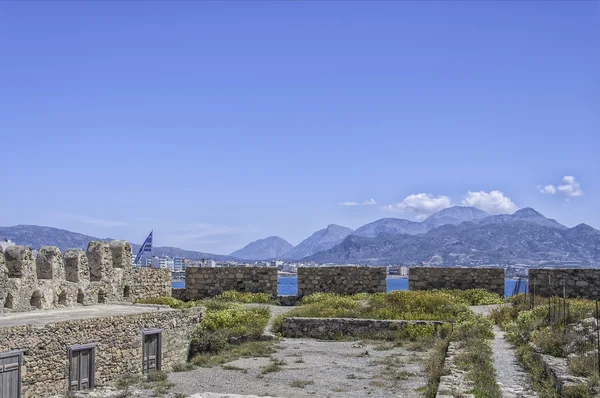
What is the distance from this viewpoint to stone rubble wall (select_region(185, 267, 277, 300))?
31.0 metres

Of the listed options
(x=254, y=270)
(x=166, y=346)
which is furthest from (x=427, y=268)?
(x=166, y=346)

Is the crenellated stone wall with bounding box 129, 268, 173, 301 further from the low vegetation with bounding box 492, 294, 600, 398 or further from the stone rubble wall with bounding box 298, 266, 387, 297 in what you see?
the low vegetation with bounding box 492, 294, 600, 398

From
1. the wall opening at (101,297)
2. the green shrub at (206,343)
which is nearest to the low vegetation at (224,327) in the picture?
the green shrub at (206,343)

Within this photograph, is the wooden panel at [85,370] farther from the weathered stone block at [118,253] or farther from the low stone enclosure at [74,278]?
the weathered stone block at [118,253]

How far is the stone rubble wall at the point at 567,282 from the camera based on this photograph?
1126 inches

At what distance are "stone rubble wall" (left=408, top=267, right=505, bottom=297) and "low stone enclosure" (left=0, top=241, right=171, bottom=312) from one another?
34.6 ft

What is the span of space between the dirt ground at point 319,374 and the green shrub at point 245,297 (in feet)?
25.1

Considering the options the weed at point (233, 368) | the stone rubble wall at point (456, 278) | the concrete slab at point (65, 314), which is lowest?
the weed at point (233, 368)

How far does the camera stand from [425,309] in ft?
83.8

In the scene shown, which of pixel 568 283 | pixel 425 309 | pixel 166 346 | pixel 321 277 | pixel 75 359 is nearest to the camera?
pixel 75 359

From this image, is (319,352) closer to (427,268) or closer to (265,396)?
(265,396)

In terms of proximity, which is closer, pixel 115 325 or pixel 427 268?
pixel 115 325

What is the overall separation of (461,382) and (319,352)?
789cm

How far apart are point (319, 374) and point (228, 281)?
13778 millimetres
